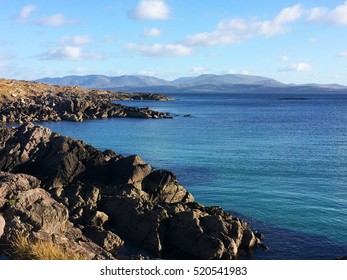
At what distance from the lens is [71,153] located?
145 ft

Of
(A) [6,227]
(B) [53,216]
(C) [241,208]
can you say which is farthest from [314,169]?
(A) [6,227]

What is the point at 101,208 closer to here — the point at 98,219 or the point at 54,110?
the point at 98,219

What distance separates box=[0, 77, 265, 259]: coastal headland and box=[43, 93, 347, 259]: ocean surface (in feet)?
12.0

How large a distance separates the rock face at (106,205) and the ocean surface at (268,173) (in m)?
3.57

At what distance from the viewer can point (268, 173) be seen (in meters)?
54.9

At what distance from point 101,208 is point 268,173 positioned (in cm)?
2805

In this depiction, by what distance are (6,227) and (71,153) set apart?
2732 centimetres

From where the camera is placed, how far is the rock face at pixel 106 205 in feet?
81.6

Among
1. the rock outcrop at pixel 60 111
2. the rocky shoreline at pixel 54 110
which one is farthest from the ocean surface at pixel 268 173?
the rocky shoreline at pixel 54 110

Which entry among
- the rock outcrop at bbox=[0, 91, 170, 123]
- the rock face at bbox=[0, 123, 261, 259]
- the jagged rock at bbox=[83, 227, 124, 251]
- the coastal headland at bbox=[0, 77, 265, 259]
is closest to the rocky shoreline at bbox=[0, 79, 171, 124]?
the rock outcrop at bbox=[0, 91, 170, 123]

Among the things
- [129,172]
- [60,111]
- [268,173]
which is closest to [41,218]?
[129,172]

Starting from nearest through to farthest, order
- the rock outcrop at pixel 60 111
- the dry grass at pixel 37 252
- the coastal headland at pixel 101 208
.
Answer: the dry grass at pixel 37 252
the coastal headland at pixel 101 208
the rock outcrop at pixel 60 111

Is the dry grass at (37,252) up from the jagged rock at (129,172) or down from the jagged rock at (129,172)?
up

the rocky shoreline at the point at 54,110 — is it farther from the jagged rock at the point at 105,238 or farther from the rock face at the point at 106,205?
the jagged rock at the point at 105,238
